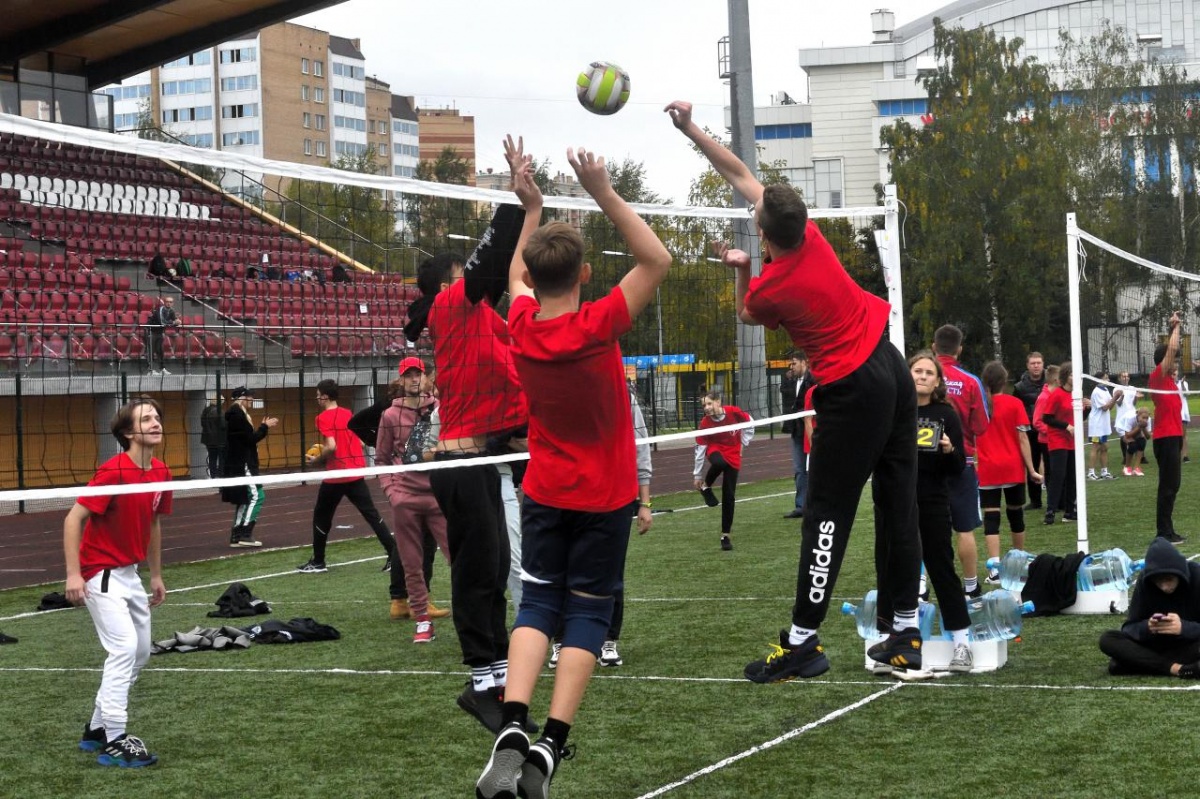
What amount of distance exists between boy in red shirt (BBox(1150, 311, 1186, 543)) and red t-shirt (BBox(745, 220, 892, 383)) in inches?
299

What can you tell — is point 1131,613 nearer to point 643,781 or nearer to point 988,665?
point 988,665

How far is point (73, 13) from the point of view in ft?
96.4

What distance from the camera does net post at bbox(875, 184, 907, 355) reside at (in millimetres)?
8988

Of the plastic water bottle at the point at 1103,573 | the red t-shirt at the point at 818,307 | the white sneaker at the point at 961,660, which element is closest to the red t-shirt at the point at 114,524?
the red t-shirt at the point at 818,307

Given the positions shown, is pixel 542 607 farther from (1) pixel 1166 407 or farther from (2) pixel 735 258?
(1) pixel 1166 407

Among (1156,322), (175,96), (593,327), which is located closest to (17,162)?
(593,327)

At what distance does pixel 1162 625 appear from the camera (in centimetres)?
714

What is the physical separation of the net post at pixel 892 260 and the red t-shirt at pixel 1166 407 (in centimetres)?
507

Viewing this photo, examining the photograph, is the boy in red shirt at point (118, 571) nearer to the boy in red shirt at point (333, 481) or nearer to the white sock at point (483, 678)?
the white sock at point (483, 678)

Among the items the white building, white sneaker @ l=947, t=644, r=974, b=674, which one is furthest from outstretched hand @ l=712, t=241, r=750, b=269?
the white building

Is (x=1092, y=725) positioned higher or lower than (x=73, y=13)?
lower

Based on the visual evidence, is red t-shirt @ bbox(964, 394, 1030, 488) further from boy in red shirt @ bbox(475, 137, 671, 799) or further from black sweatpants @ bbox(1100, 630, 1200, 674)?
boy in red shirt @ bbox(475, 137, 671, 799)

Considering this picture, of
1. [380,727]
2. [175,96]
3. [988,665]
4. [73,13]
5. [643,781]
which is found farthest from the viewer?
[175,96]

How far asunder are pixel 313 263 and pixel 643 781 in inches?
836
